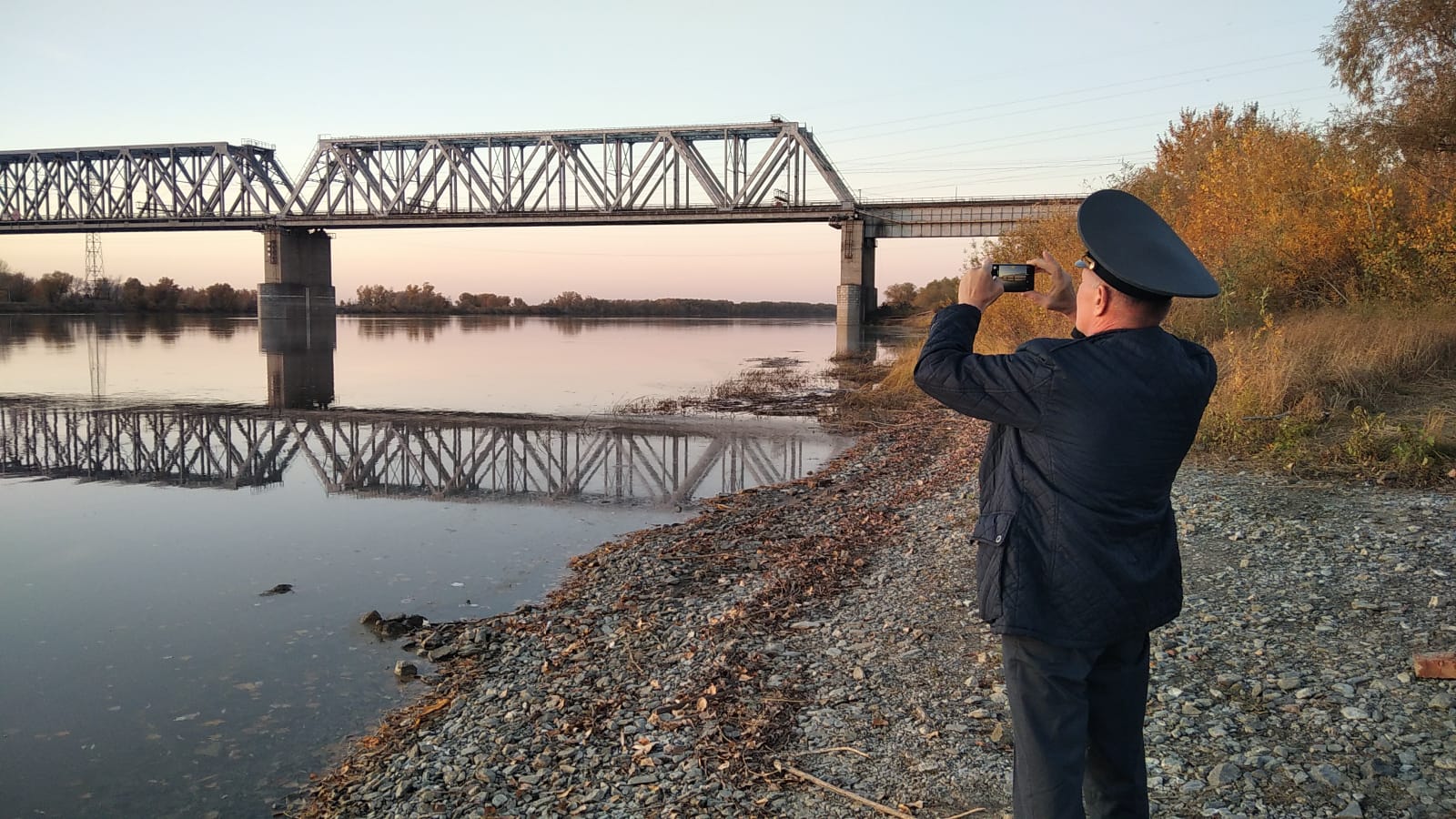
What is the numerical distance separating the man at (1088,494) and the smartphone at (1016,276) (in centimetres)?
28

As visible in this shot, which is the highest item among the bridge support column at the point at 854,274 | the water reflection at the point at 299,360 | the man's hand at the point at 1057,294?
the bridge support column at the point at 854,274

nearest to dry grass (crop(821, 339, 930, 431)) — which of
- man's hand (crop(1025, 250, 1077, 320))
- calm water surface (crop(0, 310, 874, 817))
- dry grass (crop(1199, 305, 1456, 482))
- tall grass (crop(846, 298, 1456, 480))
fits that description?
calm water surface (crop(0, 310, 874, 817))

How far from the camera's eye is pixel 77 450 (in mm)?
18516

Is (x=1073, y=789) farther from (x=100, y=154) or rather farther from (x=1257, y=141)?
(x=100, y=154)

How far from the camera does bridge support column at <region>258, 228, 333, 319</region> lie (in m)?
77.2

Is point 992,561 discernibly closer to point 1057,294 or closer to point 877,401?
point 1057,294

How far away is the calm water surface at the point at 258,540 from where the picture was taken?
20.7 feet

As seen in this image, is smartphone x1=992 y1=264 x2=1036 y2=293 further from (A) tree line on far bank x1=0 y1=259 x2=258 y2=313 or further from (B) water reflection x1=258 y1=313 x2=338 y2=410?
(A) tree line on far bank x1=0 y1=259 x2=258 y2=313

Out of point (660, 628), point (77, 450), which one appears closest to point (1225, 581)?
point (660, 628)

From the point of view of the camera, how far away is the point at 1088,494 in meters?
2.80

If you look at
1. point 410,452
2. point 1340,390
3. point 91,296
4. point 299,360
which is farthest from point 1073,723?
point 91,296

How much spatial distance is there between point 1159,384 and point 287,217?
87.9 m

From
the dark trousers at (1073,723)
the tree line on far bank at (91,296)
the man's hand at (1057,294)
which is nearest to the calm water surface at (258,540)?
the dark trousers at (1073,723)

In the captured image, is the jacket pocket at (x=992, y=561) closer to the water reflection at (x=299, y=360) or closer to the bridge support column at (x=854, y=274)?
the water reflection at (x=299, y=360)
